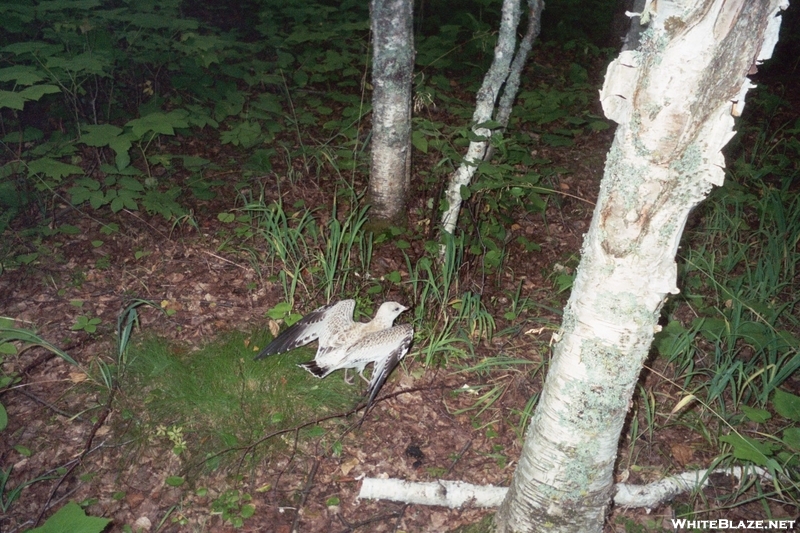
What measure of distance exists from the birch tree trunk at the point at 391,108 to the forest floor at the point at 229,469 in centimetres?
33

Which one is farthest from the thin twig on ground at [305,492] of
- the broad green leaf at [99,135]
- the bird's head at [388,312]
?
the broad green leaf at [99,135]

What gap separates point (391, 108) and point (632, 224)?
8.55 ft

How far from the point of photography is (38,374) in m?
3.24

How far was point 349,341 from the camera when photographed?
3.13 metres

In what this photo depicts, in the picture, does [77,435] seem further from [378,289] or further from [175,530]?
[378,289]

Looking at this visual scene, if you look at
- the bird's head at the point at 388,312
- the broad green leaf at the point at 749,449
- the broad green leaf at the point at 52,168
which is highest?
the broad green leaf at the point at 52,168

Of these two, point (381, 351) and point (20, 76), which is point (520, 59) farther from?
point (20, 76)

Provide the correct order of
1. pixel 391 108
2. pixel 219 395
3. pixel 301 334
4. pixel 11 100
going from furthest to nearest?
pixel 391 108
pixel 11 100
pixel 301 334
pixel 219 395

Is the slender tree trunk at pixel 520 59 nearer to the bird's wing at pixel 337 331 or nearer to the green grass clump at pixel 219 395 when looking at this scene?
the bird's wing at pixel 337 331

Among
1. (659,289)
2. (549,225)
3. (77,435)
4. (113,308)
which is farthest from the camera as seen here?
(549,225)

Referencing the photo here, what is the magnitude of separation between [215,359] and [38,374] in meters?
1.08

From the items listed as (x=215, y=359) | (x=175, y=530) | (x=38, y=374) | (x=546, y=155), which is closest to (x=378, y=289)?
(x=215, y=359)

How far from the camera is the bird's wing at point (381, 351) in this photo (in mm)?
3090

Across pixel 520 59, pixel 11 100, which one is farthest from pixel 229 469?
pixel 520 59
